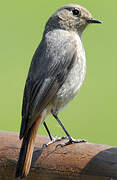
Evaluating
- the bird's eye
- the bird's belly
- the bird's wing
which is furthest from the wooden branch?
the bird's eye

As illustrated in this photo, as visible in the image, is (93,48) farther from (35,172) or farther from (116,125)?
(35,172)

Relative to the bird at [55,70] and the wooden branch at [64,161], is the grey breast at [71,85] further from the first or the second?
the wooden branch at [64,161]

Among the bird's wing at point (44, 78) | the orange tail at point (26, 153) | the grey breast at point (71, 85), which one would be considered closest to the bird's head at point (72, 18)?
the bird's wing at point (44, 78)

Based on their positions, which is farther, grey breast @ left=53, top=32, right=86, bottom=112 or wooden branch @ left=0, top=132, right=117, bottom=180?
grey breast @ left=53, top=32, right=86, bottom=112

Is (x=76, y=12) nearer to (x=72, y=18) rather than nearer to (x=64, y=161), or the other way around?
(x=72, y=18)

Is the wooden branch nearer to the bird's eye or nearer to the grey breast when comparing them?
the grey breast

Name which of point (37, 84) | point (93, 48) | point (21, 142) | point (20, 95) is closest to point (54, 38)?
point (37, 84)

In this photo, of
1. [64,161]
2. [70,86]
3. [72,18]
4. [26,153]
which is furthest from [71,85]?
[64,161]

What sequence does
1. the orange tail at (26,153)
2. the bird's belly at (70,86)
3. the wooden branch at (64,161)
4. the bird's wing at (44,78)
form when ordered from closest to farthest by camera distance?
the wooden branch at (64,161) → the orange tail at (26,153) → the bird's wing at (44,78) → the bird's belly at (70,86)
